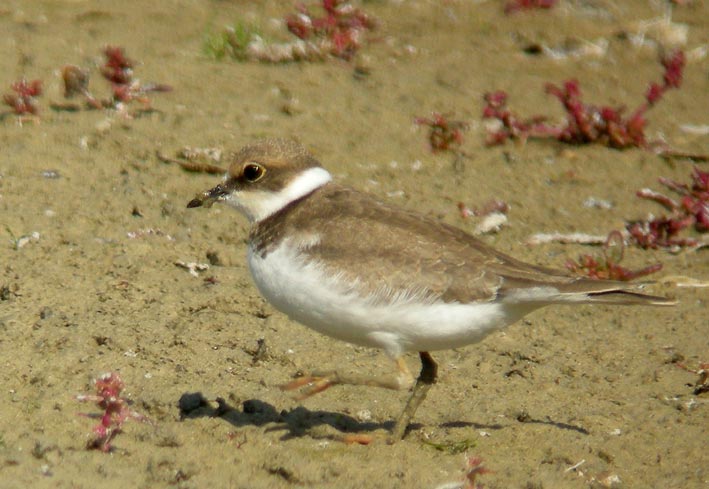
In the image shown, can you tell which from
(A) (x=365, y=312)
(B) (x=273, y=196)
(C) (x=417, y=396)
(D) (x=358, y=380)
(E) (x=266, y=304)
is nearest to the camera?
(A) (x=365, y=312)

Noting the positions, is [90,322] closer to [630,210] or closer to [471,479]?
[471,479]

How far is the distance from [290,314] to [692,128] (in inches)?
225

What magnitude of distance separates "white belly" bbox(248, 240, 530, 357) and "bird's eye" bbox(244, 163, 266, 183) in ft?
2.10

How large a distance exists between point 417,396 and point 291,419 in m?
0.64

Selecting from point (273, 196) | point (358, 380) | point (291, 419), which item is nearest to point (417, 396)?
point (358, 380)

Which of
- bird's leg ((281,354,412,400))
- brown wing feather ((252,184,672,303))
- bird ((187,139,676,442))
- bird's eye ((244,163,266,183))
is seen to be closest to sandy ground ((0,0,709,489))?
bird's leg ((281,354,412,400))

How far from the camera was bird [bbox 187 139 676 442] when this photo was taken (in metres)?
5.16

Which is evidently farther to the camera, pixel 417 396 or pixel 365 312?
pixel 417 396

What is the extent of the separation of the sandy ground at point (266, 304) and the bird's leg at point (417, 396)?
0.30 ft

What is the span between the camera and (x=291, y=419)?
561cm

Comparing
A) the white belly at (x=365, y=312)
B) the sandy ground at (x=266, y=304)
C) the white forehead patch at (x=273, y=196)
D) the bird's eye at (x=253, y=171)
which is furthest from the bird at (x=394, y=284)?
the sandy ground at (x=266, y=304)

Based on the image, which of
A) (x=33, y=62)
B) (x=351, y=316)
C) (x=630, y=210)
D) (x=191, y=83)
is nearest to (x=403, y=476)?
(x=351, y=316)

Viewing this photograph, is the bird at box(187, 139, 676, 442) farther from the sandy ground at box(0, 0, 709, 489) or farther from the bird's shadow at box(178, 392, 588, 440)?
the sandy ground at box(0, 0, 709, 489)

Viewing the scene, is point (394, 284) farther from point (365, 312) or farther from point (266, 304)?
point (266, 304)
